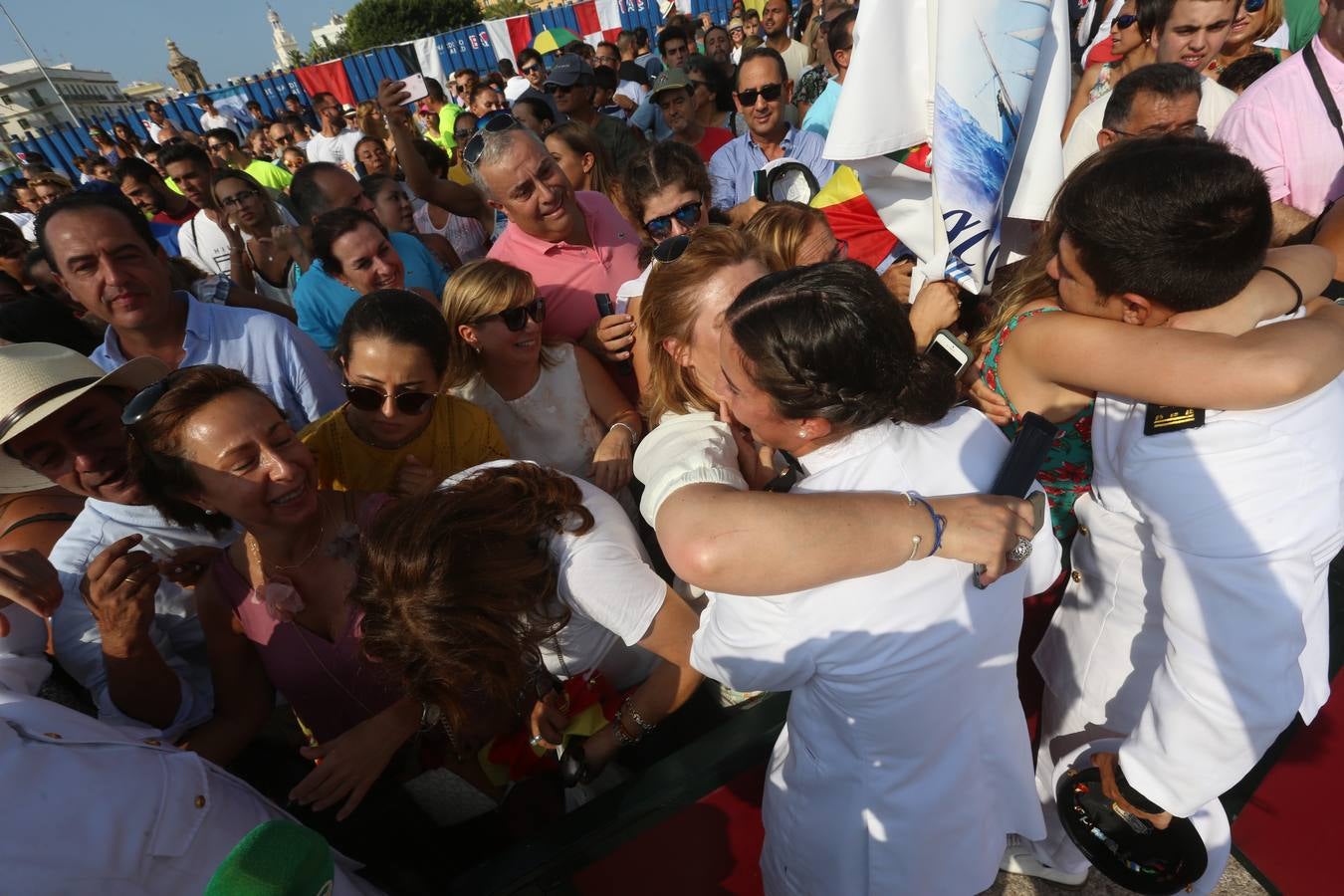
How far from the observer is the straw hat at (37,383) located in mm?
1896

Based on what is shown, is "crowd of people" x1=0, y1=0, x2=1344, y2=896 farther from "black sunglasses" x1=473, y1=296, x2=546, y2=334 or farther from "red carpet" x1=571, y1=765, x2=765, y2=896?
"red carpet" x1=571, y1=765, x2=765, y2=896

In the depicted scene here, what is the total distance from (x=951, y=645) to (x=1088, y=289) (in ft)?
2.66

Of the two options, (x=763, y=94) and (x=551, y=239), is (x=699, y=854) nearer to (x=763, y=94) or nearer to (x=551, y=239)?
(x=551, y=239)

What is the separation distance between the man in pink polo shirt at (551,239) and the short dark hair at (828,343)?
189 centimetres

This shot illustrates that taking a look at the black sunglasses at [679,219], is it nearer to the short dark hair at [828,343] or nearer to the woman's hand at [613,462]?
the woman's hand at [613,462]

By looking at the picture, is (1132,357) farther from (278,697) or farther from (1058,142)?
(278,697)

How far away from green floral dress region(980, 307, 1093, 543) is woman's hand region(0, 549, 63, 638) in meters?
2.51

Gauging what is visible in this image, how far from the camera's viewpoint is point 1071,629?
5.66 ft

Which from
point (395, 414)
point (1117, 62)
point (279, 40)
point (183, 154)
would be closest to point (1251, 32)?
point (1117, 62)

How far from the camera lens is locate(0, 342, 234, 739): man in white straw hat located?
5.83 ft

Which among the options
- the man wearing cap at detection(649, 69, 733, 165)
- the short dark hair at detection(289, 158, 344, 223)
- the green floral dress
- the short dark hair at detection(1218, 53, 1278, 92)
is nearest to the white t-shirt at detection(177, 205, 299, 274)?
the short dark hair at detection(289, 158, 344, 223)

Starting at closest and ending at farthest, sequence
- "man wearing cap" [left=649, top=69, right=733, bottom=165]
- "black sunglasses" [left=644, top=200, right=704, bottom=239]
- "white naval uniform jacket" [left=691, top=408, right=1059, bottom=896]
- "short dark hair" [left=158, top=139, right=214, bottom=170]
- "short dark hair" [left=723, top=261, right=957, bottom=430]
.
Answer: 1. "short dark hair" [left=723, top=261, right=957, bottom=430]
2. "white naval uniform jacket" [left=691, top=408, right=1059, bottom=896]
3. "black sunglasses" [left=644, top=200, right=704, bottom=239]
4. "short dark hair" [left=158, top=139, right=214, bottom=170]
5. "man wearing cap" [left=649, top=69, right=733, bottom=165]

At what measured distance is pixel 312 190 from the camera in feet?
13.6

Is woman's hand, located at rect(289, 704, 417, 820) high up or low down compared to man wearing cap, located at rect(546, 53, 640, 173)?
down
